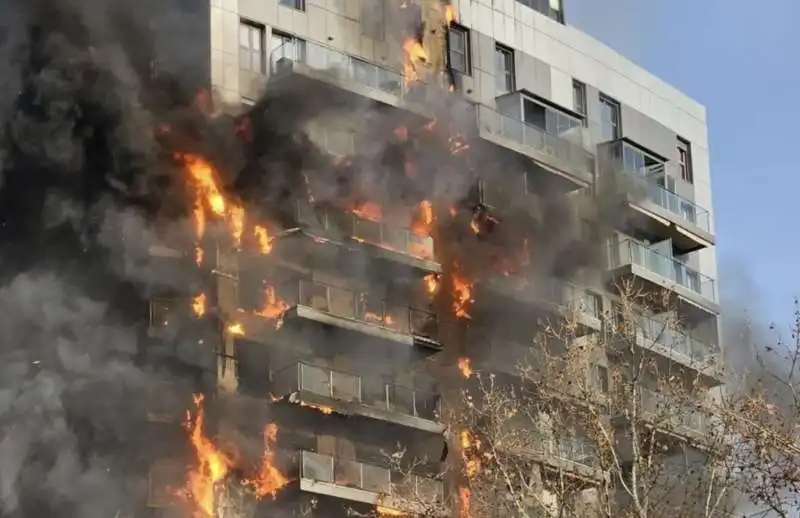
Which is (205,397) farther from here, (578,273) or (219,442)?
(578,273)

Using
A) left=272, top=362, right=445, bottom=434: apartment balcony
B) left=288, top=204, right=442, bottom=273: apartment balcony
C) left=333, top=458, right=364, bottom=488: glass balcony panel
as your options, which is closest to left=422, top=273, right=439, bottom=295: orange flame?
left=288, top=204, right=442, bottom=273: apartment balcony

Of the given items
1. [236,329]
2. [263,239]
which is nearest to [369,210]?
[263,239]

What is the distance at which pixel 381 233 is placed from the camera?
42.3m

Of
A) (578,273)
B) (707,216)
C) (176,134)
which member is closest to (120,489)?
A: (176,134)

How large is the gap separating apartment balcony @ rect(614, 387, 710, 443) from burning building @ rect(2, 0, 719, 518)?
177cm

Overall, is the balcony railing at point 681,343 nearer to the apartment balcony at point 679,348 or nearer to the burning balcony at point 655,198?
the apartment balcony at point 679,348

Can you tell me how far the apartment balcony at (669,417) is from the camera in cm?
3369

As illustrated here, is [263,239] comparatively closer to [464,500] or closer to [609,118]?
[464,500]

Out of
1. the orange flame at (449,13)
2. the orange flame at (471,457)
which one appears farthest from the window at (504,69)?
the orange flame at (471,457)

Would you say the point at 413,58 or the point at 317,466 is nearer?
the point at 317,466

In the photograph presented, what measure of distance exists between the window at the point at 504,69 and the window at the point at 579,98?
9.72ft

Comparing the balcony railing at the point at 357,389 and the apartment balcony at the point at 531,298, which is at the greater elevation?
the apartment balcony at the point at 531,298

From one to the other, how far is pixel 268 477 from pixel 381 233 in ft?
24.1

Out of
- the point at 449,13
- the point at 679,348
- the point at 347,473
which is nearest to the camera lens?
the point at 347,473
